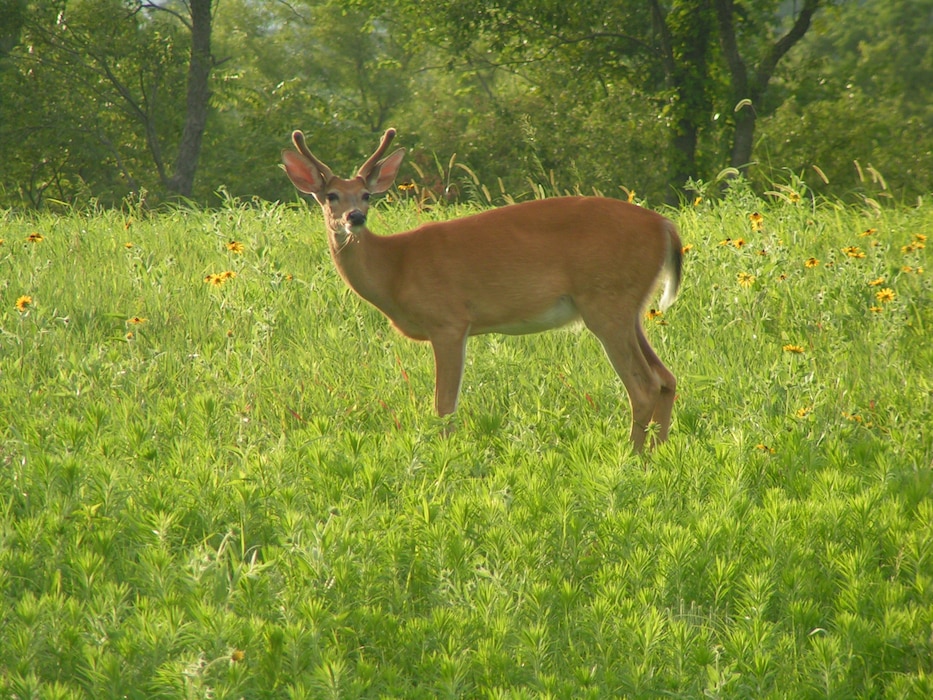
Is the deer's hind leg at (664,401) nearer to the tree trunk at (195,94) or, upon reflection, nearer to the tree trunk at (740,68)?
the tree trunk at (740,68)

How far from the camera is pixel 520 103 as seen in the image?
28.5 meters

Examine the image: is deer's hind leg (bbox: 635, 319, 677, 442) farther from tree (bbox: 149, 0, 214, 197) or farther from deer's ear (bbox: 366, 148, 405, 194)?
tree (bbox: 149, 0, 214, 197)

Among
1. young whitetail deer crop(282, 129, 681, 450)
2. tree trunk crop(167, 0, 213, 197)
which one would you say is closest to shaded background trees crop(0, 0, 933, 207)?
tree trunk crop(167, 0, 213, 197)

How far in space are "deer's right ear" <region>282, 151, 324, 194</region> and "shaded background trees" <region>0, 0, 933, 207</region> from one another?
4438 mm

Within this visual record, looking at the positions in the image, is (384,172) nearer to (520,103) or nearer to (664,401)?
(664,401)

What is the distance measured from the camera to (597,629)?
292 cm

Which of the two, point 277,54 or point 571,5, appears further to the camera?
point 277,54

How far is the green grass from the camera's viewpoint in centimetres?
276

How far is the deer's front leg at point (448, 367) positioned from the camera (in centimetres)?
495

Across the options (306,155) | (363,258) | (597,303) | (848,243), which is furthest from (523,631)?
(848,243)

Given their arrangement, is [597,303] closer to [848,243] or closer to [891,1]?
[848,243]

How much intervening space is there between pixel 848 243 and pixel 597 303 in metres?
3.18

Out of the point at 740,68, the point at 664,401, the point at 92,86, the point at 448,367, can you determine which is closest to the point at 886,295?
the point at 664,401

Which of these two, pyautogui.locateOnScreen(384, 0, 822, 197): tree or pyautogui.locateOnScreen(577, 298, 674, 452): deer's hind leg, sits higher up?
pyautogui.locateOnScreen(384, 0, 822, 197): tree
